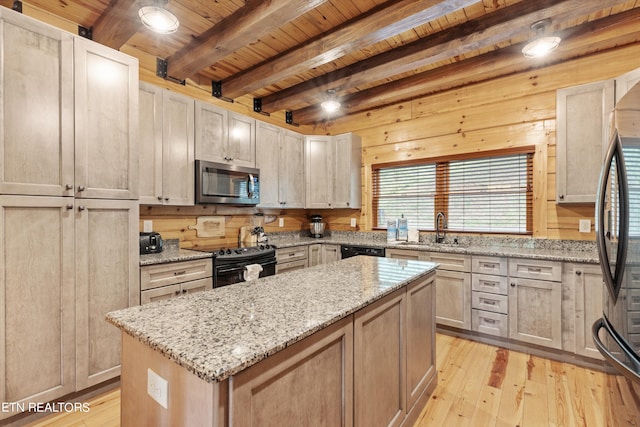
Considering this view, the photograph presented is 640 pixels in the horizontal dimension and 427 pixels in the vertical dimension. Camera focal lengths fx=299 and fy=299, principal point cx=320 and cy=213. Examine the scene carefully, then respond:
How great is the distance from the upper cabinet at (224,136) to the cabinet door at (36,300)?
1.42m

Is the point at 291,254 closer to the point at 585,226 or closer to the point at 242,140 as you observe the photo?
the point at 242,140

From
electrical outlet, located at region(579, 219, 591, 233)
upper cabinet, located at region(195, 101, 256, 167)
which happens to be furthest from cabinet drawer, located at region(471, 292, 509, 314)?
upper cabinet, located at region(195, 101, 256, 167)

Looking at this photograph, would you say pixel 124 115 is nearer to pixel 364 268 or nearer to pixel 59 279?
pixel 59 279

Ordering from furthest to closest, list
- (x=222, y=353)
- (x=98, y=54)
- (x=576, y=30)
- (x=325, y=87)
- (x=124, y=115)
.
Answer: (x=325, y=87)
(x=576, y=30)
(x=124, y=115)
(x=98, y=54)
(x=222, y=353)

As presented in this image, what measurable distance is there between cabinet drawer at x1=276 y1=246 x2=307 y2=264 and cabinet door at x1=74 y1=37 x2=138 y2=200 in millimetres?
1745

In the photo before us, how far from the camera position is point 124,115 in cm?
227

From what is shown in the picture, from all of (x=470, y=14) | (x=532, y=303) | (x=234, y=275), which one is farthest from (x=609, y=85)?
(x=234, y=275)

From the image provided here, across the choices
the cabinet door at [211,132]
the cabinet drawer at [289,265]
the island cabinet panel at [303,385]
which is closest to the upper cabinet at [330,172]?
the cabinet drawer at [289,265]

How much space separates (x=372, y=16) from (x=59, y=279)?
290 cm

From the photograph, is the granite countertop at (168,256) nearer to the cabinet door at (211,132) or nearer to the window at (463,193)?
the cabinet door at (211,132)

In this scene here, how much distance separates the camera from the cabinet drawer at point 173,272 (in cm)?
239

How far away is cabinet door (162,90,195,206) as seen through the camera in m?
2.83

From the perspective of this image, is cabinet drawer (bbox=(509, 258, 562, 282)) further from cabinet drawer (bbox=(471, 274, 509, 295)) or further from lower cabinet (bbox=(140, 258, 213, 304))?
lower cabinet (bbox=(140, 258, 213, 304))

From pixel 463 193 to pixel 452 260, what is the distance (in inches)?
38.8
